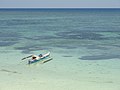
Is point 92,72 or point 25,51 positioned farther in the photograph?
point 25,51

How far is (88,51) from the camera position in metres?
34.6

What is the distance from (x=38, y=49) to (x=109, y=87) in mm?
18258

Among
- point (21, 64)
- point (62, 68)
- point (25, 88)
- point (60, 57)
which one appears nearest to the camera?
point (25, 88)

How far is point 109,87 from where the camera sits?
1955 centimetres

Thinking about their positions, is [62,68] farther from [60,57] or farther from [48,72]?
[60,57]

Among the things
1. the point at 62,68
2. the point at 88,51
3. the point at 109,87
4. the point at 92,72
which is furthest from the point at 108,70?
the point at 88,51

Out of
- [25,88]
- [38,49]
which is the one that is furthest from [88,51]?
[25,88]

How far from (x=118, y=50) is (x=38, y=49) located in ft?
28.7

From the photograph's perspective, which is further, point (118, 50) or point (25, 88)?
point (118, 50)

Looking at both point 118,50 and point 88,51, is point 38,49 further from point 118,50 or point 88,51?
point 118,50

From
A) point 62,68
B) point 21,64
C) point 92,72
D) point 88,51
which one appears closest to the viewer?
point 92,72

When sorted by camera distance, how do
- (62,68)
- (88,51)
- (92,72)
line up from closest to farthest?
1. (92,72)
2. (62,68)
3. (88,51)

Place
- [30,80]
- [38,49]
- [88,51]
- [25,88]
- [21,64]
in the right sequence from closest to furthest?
[25,88]
[30,80]
[21,64]
[88,51]
[38,49]

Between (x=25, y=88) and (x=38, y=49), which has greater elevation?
(x=25, y=88)
